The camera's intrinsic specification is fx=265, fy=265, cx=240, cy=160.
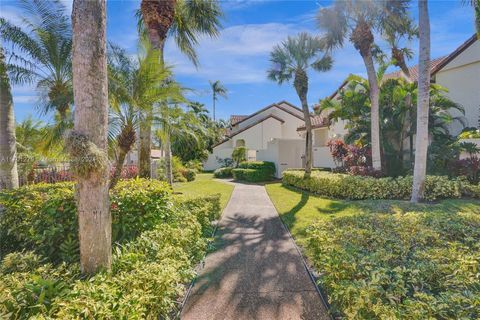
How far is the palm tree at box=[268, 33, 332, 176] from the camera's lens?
14195mm

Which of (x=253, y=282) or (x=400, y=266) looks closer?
(x=400, y=266)

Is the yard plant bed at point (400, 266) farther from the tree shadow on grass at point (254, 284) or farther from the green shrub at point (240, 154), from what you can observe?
the green shrub at point (240, 154)

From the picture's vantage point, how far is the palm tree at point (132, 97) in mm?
5981

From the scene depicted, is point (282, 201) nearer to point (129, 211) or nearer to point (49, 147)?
point (129, 211)

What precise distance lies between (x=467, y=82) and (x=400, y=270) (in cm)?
1726

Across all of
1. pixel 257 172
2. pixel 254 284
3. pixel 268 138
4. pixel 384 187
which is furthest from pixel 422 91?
pixel 268 138

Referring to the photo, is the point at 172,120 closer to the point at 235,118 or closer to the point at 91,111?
the point at 91,111

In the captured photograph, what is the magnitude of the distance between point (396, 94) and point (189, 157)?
56.9 feet

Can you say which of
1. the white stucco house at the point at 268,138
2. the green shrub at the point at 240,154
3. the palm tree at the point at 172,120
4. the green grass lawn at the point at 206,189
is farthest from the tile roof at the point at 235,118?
the palm tree at the point at 172,120

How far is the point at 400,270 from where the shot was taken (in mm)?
3354

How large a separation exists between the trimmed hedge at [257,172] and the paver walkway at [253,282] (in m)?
12.3

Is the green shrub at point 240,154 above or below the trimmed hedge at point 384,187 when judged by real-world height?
above

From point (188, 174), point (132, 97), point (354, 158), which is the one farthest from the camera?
point (188, 174)

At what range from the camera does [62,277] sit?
333cm
